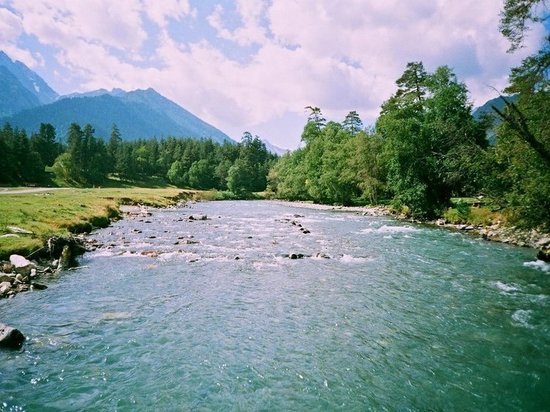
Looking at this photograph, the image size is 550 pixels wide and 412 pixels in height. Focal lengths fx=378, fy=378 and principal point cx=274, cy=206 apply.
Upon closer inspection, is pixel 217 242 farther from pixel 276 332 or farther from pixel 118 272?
pixel 276 332

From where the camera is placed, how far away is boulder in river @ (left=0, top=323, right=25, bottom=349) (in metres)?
12.1

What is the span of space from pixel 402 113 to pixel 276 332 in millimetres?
50995

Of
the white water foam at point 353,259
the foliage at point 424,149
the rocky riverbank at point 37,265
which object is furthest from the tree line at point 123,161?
the white water foam at point 353,259

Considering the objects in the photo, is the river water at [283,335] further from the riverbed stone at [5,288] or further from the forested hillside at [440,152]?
the forested hillside at [440,152]

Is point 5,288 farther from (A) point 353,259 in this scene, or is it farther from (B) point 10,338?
(A) point 353,259

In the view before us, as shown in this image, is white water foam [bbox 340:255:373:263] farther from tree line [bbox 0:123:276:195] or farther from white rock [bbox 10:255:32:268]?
tree line [bbox 0:123:276:195]

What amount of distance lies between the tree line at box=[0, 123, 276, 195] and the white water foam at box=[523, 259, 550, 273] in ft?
365

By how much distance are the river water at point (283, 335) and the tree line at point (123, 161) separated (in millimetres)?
99771

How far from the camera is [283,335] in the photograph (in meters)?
13.8

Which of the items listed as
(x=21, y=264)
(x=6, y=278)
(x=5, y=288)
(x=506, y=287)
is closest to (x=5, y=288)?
(x=5, y=288)

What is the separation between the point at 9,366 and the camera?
10977 mm

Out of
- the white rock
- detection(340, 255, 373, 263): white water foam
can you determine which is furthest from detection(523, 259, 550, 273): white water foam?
the white rock

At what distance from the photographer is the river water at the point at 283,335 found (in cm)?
991

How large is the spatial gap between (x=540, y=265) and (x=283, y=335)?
781 inches
